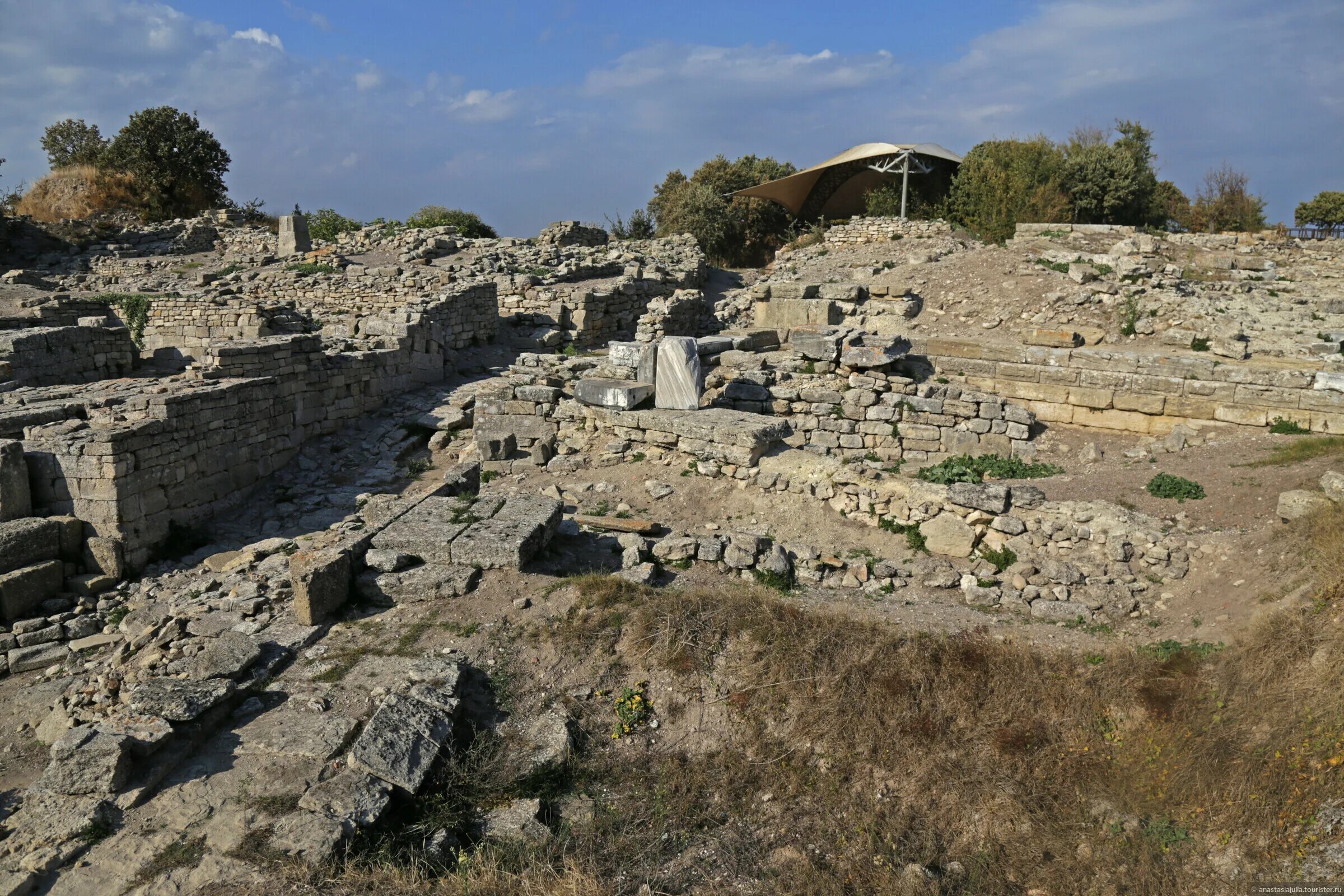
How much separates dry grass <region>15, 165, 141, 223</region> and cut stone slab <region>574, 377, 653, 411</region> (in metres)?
30.1

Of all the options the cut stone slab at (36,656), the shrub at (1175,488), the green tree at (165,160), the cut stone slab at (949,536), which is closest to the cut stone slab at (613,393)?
the cut stone slab at (949,536)

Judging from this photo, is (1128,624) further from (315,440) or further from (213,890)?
(315,440)

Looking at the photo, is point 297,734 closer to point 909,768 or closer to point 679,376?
point 909,768

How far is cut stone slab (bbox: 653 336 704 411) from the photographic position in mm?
10031

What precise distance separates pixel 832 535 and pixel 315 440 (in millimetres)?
8296

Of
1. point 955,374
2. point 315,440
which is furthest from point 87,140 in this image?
point 955,374

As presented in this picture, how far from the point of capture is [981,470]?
30.7 ft

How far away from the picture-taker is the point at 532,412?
36.0ft

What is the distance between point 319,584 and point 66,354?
9458 millimetres

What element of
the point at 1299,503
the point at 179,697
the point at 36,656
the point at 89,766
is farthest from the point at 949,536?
the point at 36,656

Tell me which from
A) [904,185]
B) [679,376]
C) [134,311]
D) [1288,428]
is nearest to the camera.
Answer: [1288,428]

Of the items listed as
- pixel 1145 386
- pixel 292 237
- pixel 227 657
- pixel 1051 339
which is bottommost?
pixel 227 657

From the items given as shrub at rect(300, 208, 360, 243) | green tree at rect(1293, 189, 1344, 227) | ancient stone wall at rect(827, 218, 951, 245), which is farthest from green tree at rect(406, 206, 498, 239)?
green tree at rect(1293, 189, 1344, 227)

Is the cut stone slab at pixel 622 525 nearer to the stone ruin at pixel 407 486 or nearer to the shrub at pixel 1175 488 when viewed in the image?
the stone ruin at pixel 407 486
